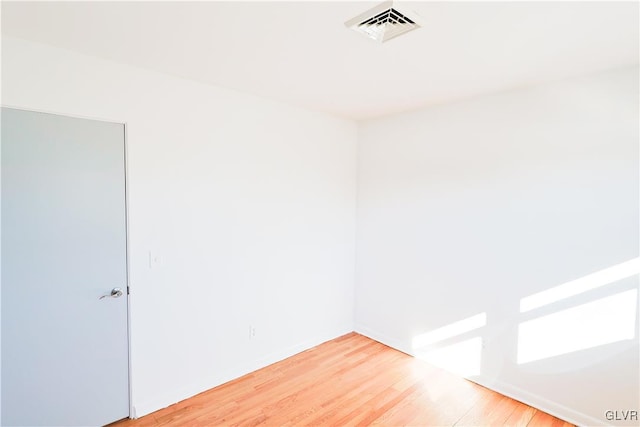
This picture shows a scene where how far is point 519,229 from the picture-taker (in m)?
2.69

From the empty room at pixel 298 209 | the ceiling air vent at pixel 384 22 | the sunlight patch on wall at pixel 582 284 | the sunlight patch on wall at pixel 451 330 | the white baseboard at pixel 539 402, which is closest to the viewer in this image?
the ceiling air vent at pixel 384 22

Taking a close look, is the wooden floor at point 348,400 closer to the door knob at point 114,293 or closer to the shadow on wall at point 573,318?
the shadow on wall at point 573,318

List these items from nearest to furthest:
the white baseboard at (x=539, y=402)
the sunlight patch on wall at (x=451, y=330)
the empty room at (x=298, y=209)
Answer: the empty room at (x=298, y=209) → the white baseboard at (x=539, y=402) → the sunlight patch on wall at (x=451, y=330)

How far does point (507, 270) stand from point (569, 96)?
4.59 feet

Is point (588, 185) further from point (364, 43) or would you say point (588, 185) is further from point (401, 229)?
point (364, 43)

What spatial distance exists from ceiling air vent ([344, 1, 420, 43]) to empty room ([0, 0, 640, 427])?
0.02 m

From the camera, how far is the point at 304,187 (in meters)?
3.46

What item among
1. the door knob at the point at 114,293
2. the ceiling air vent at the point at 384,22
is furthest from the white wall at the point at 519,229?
the door knob at the point at 114,293

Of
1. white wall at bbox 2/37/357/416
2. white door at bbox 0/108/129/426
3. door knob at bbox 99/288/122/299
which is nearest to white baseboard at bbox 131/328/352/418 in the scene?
white wall at bbox 2/37/357/416

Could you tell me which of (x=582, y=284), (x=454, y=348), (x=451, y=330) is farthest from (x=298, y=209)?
(x=582, y=284)

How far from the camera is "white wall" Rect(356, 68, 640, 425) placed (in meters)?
2.27

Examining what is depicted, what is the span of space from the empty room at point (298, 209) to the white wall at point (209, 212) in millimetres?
18

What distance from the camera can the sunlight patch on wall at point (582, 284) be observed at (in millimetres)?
2221

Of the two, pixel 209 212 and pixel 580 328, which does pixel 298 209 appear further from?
pixel 580 328
